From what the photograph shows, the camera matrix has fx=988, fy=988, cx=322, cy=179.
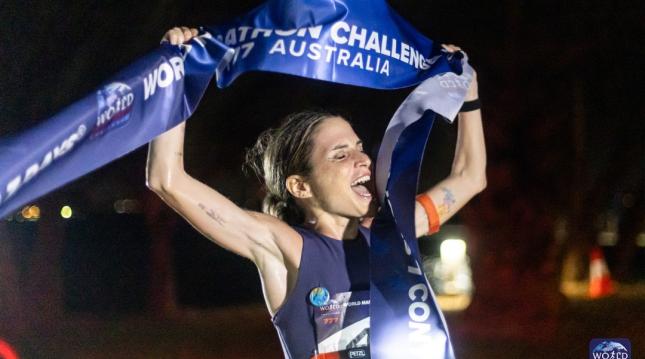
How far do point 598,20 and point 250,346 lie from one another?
418cm

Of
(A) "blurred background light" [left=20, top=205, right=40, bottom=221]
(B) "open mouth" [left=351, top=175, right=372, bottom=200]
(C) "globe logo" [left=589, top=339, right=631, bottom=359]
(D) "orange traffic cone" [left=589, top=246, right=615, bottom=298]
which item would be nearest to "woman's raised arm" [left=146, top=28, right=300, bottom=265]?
(B) "open mouth" [left=351, top=175, right=372, bottom=200]

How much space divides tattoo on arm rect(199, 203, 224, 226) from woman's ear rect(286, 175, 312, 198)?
0.33 metres

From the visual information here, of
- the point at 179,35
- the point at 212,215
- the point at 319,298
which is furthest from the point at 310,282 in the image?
the point at 179,35

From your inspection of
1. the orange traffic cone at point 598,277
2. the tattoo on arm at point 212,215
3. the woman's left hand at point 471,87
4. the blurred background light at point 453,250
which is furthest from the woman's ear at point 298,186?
the orange traffic cone at point 598,277

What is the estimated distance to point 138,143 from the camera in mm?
2398

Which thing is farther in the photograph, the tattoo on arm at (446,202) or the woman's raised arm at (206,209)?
the tattoo on arm at (446,202)

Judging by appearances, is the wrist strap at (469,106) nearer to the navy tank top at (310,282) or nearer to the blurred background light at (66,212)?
the navy tank top at (310,282)

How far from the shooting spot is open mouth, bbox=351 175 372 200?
287cm

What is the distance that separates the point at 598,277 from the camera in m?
11.5

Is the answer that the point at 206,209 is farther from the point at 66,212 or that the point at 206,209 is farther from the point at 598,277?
the point at 598,277

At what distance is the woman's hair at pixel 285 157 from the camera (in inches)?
115

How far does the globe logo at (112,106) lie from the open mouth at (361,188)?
79 cm

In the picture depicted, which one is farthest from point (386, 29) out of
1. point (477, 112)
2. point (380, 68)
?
point (477, 112)

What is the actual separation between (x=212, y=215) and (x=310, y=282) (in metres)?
0.33
